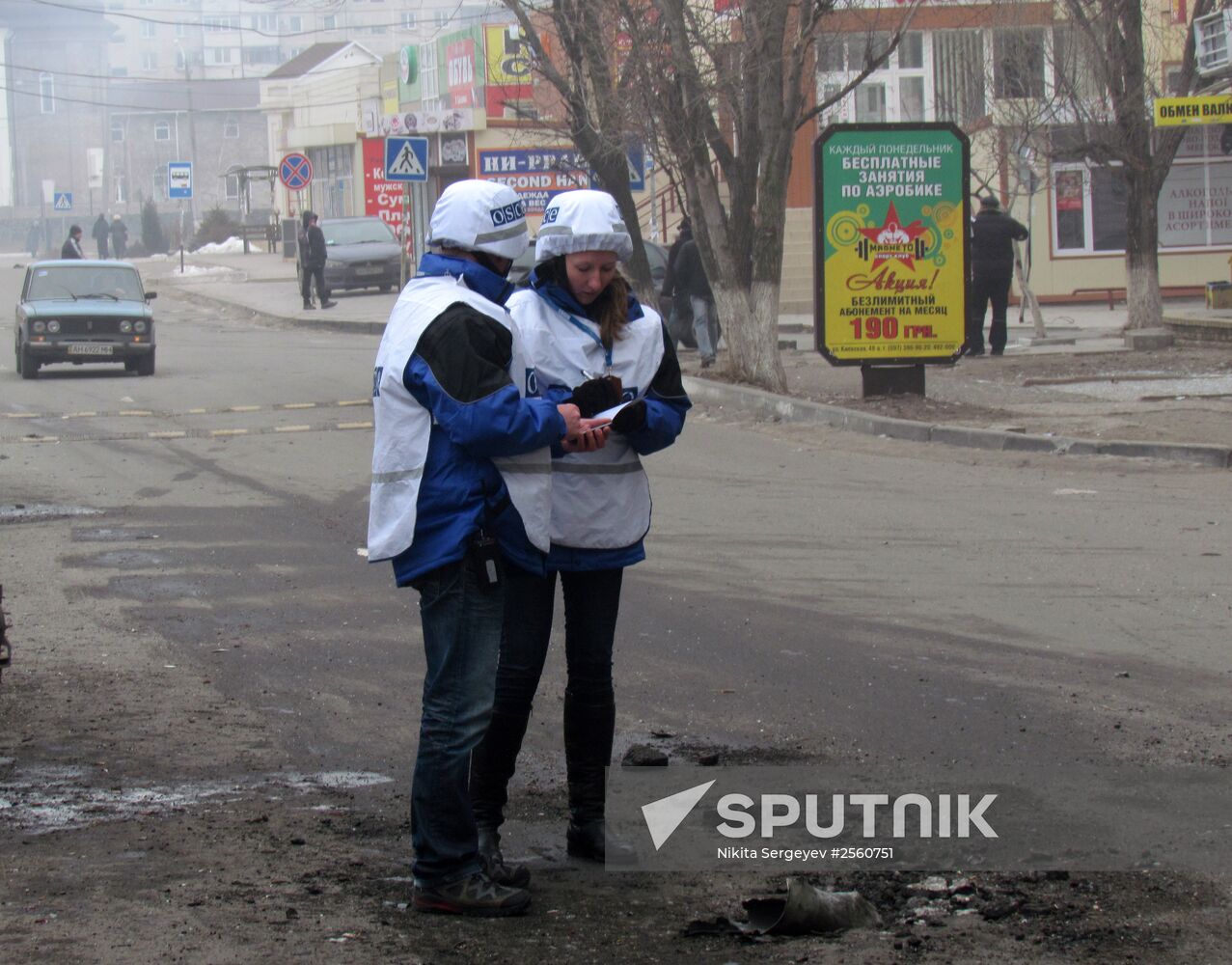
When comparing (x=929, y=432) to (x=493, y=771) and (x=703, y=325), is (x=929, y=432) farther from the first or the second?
(x=493, y=771)

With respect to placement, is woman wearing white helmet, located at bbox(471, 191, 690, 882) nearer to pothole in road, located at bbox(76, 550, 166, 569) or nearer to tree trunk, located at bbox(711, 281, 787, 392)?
pothole in road, located at bbox(76, 550, 166, 569)

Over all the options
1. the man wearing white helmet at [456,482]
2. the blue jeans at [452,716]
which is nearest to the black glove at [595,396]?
the man wearing white helmet at [456,482]

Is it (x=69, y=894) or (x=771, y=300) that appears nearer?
(x=69, y=894)

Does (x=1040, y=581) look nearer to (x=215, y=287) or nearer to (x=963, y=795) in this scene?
(x=963, y=795)

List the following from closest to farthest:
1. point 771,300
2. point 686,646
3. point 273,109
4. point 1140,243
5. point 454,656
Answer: point 454,656 < point 686,646 < point 771,300 < point 1140,243 < point 273,109

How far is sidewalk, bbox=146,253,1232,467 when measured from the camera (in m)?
14.1

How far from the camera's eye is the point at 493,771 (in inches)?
183

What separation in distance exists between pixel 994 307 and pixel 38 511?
13.9m

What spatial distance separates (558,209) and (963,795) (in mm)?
2147

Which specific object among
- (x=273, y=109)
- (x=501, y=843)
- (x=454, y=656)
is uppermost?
(x=273, y=109)

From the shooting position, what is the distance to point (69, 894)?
427cm

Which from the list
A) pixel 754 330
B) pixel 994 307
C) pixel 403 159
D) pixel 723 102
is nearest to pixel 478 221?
pixel 754 330

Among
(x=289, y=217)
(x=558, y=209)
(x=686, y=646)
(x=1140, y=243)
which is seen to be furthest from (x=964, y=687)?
(x=289, y=217)

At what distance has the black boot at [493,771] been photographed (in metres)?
4.59
